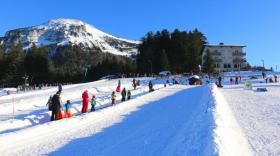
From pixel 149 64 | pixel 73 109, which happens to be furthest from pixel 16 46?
pixel 73 109

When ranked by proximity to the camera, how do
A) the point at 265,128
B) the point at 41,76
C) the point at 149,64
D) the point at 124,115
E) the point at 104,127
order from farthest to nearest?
the point at 149,64, the point at 41,76, the point at 124,115, the point at 104,127, the point at 265,128

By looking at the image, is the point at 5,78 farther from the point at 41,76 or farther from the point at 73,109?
Answer: the point at 73,109

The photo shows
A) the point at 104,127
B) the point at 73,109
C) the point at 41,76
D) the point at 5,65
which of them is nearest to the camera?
the point at 104,127

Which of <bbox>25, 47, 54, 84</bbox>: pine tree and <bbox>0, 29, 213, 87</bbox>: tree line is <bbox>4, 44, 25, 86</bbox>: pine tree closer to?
<bbox>0, 29, 213, 87</bbox>: tree line

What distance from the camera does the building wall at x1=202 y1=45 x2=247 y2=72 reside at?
134375 millimetres

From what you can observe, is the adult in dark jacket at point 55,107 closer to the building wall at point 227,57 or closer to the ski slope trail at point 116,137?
the ski slope trail at point 116,137

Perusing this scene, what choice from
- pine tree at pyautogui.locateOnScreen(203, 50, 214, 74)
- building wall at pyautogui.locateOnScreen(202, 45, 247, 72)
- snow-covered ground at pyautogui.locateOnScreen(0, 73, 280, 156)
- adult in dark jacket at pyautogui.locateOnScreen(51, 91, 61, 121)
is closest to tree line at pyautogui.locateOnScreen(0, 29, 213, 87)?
pine tree at pyautogui.locateOnScreen(203, 50, 214, 74)

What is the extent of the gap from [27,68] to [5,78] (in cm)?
656

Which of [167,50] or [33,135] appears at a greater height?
[167,50]

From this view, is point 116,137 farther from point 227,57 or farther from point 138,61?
point 227,57

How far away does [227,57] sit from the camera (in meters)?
135

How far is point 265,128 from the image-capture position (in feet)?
50.3

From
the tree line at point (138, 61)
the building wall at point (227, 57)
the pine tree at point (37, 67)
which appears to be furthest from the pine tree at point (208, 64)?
the pine tree at point (37, 67)

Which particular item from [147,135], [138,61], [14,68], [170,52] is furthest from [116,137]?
[138,61]
